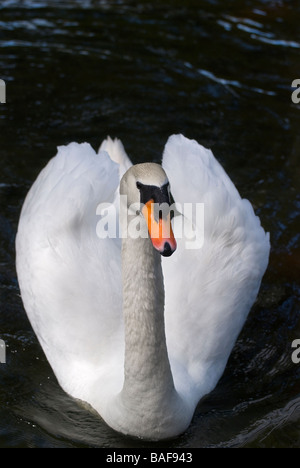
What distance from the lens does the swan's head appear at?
3633 mm

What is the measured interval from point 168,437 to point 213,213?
5.23 ft

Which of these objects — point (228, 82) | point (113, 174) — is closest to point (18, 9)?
point (228, 82)

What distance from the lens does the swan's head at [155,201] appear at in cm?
363

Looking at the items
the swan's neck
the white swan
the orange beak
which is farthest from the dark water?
the orange beak

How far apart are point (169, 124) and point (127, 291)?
4151 mm

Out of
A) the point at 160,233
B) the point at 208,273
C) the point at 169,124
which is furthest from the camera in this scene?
the point at 169,124

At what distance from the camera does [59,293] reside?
5.30 meters

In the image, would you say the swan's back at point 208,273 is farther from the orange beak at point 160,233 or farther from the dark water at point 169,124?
the orange beak at point 160,233

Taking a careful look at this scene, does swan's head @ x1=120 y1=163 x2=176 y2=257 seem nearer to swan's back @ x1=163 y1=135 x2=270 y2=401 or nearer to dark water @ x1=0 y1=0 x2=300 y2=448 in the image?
swan's back @ x1=163 y1=135 x2=270 y2=401

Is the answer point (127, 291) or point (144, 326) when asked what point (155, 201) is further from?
point (144, 326)

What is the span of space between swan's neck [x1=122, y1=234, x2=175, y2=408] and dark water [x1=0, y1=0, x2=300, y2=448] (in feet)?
1.43

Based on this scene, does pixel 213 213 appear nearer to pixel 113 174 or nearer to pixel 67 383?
pixel 113 174

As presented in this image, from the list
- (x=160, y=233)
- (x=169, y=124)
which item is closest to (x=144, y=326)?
(x=160, y=233)

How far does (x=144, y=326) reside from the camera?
4.31 metres
